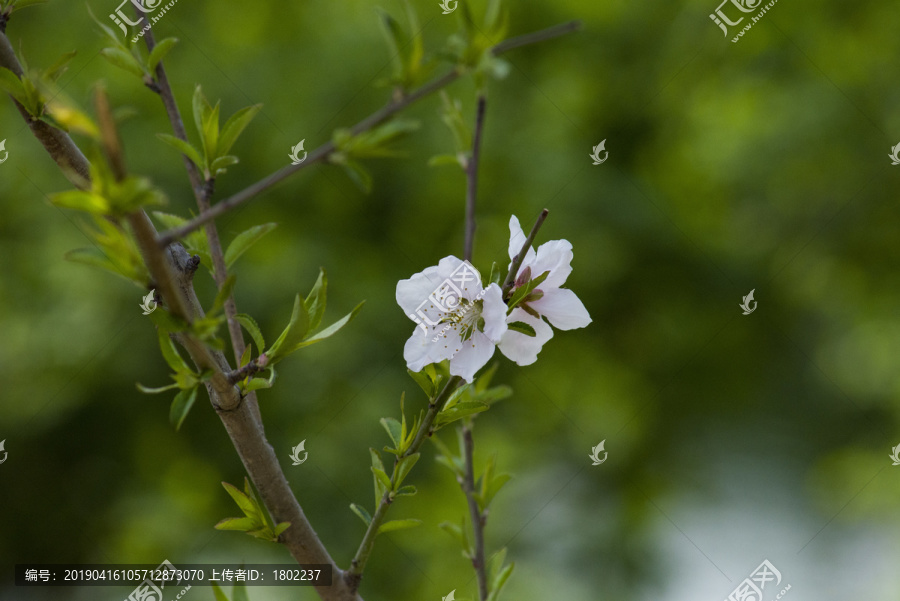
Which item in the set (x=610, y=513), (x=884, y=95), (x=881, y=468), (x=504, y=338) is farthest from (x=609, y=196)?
(x=504, y=338)

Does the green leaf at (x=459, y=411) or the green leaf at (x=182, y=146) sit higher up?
the green leaf at (x=182, y=146)

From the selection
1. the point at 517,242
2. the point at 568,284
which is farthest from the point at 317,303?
the point at 568,284

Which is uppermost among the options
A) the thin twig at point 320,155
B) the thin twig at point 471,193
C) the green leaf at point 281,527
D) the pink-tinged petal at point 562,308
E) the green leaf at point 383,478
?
the thin twig at point 320,155

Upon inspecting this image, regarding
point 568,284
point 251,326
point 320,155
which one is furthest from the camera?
point 568,284

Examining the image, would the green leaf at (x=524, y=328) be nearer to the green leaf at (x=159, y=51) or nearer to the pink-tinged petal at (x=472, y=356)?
the pink-tinged petal at (x=472, y=356)

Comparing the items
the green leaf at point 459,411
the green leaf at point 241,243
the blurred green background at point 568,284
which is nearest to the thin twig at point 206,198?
the green leaf at point 241,243

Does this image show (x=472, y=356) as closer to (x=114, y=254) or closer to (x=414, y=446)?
(x=414, y=446)
